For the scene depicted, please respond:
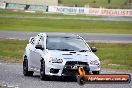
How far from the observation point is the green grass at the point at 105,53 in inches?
1143

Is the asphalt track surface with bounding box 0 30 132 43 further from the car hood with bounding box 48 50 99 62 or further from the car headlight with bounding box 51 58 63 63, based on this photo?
the car headlight with bounding box 51 58 63 63

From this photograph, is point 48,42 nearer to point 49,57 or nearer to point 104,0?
point 49,57

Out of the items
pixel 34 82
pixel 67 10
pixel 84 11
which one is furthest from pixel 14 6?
pixel 34 82

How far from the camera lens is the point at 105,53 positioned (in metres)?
34.0

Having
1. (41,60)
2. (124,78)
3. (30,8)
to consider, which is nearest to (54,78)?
(41,60)

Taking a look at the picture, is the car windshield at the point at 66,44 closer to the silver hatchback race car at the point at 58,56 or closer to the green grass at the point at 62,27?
the silver hatchback race car at the point at 58,56

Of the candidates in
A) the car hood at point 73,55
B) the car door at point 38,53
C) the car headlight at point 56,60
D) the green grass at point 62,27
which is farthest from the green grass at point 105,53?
the green grass at point 62,27

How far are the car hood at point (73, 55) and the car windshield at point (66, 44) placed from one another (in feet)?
1.61

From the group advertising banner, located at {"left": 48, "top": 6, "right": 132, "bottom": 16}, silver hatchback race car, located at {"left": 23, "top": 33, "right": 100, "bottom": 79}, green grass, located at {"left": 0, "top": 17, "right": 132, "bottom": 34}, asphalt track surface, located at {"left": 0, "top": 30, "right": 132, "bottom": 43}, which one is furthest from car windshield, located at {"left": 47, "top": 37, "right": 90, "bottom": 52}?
advertising banner, located at {"left": 48, "top": 6, "right": 132, "bottom": 16}

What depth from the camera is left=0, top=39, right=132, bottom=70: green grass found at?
2903 cm

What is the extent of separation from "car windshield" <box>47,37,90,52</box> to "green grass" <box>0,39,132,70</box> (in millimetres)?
5636

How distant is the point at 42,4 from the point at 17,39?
7579 centimetres

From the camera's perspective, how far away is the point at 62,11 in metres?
110

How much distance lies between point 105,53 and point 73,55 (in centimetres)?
1428
